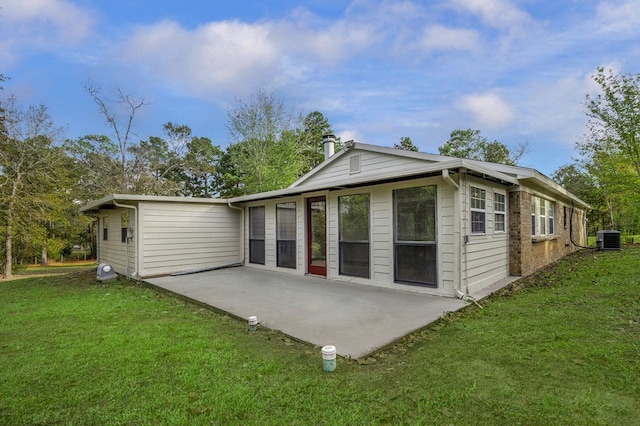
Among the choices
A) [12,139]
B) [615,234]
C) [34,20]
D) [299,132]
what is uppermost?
[34,20]

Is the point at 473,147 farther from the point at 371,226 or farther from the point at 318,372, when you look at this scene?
the point at 318,372

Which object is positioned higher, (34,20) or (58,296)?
(34,20)

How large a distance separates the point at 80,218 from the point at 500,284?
2273 cm

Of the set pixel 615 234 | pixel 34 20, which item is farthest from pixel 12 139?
pixel 615 234

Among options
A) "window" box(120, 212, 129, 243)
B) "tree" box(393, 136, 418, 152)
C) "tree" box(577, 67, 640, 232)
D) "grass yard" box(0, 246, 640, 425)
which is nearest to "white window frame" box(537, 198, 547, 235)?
"grass yard" box(0, 246, 640, 425)

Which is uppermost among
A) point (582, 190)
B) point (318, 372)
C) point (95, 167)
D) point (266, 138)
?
point (266, 138)

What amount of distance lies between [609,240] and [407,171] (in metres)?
12.8

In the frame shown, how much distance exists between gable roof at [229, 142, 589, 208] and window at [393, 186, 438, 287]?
0.41 m

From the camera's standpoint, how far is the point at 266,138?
15273 mm

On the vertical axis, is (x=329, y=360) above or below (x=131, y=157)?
below

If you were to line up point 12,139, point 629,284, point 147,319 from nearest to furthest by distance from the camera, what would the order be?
point 147,319 < point 629,284 < point 12,139

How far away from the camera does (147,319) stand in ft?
15.4

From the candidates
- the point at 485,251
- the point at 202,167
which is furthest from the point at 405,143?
the point at 485,251

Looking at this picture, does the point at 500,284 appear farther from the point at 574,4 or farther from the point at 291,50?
the point at 291,50
